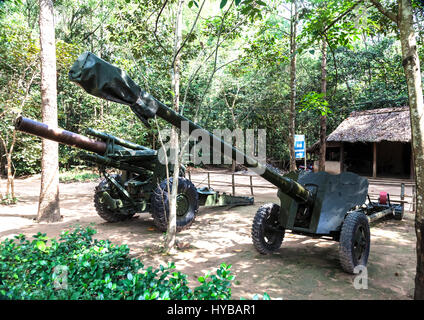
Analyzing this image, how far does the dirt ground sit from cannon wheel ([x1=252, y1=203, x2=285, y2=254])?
0.18 meters

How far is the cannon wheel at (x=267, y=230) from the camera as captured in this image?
15.0 feet

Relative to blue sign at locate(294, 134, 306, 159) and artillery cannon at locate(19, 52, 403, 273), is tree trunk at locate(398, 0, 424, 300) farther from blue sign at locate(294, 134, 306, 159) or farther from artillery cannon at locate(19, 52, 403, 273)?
blue sign at locate(294, 134, 306, 159)

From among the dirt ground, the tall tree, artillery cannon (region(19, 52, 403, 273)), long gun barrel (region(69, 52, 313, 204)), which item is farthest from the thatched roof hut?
long gun barrel (region(69, 52, 313, 204))

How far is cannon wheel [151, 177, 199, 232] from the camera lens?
5867 mm

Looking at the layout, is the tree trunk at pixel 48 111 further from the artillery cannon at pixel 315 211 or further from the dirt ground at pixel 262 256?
the artillery cannon at pixel 315 211

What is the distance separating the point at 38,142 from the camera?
533 inches

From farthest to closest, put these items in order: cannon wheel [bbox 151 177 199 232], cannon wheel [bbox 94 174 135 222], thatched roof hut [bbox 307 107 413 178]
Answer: thatched roof hut [bbox 307 107 413 178]
cannon wheel [bbox 94 174 135 222]
cannon wheel [bbox 151 177 199 232]

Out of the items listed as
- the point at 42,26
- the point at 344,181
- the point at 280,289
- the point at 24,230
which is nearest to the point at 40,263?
the point at 280,289

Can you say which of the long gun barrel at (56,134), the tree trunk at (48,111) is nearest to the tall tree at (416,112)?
the long gun barrel at (56,134)

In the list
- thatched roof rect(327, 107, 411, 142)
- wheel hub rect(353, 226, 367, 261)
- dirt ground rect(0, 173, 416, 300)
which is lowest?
dirt ground rect(0, 173, 416, 300)

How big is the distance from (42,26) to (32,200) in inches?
241

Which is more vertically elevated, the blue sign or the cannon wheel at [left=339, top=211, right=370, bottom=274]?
the blue sign

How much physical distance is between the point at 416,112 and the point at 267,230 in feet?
8.90
